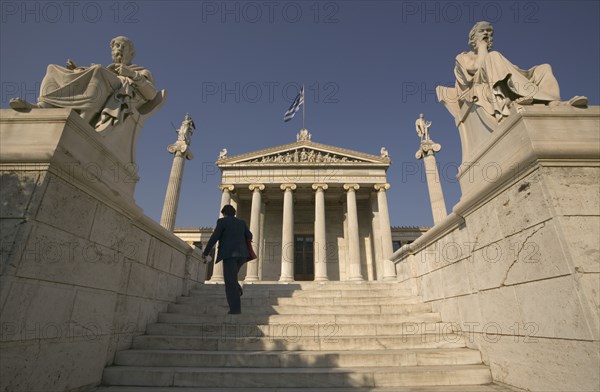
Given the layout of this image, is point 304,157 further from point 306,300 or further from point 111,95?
point 111,95

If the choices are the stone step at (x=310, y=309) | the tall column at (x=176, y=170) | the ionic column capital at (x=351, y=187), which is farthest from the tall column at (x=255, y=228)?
the stone step at (x=310, y=309)

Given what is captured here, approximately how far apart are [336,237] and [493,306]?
23.3 m

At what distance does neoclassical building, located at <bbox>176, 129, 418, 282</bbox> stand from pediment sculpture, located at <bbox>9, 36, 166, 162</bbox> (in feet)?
58.1

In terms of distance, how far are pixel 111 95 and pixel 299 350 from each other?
488cm

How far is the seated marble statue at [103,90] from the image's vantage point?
12.3 ft

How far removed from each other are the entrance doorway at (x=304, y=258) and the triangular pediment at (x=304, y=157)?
7.53m

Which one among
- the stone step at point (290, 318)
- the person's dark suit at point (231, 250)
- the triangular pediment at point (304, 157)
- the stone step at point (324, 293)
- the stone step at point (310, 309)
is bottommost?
the stone step at point (290, 318)

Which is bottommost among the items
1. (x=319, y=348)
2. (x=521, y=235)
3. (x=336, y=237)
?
(x=319, y=348)

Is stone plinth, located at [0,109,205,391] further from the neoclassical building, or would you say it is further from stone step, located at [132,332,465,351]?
the neoclassical building

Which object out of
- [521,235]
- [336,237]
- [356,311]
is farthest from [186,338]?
[336,237]

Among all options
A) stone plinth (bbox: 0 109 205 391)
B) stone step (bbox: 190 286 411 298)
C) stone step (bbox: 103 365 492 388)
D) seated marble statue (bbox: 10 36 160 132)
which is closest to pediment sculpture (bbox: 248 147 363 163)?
stone step (bbox: 190 286 411 298)

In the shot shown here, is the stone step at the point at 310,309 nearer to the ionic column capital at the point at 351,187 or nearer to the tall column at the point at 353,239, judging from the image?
the tall column at the point at 353,239

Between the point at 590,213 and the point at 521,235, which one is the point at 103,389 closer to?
the point at 521,235

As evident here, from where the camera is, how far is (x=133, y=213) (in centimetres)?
453
